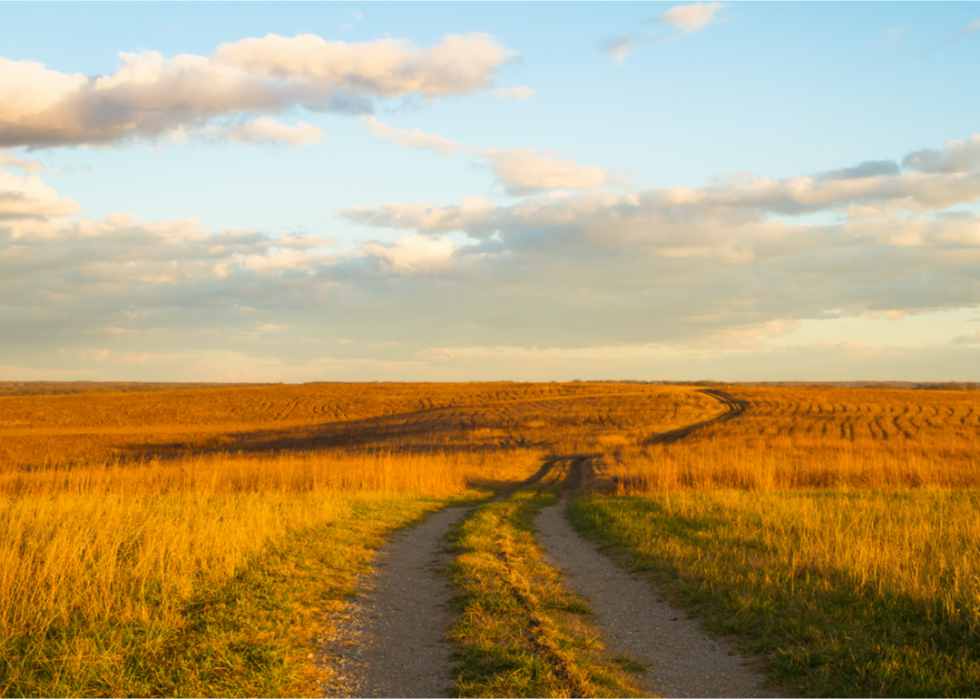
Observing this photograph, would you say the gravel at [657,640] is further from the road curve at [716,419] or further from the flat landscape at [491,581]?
the road curve at [716,419]

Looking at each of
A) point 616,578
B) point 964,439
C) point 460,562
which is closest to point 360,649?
point 460,562

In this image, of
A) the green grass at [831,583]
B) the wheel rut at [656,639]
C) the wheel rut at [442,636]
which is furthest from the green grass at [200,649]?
the green grass at [831,583]

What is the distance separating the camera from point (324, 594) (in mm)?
8297

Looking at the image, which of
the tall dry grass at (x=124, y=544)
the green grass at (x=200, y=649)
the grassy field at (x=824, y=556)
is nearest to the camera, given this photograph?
the green grass at (x=200, y=649)

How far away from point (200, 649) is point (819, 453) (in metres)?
27.6

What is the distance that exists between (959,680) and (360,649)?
5396 mm

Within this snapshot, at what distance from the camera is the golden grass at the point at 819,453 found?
21047 mm

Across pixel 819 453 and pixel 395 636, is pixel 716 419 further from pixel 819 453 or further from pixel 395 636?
pixel 395 636

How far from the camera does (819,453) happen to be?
90.2 ft

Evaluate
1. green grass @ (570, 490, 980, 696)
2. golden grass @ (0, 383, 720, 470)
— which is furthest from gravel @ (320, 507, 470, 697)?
golden grass @ (0, 383, 720, 470)

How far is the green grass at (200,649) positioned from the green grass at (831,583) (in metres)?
4.50

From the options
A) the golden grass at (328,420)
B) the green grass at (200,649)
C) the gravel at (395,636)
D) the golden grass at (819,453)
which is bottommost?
the golden grass at (328,420)

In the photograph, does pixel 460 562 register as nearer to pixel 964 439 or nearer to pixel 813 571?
pixel 813 571

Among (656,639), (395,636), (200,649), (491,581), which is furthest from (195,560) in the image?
(656,639)
